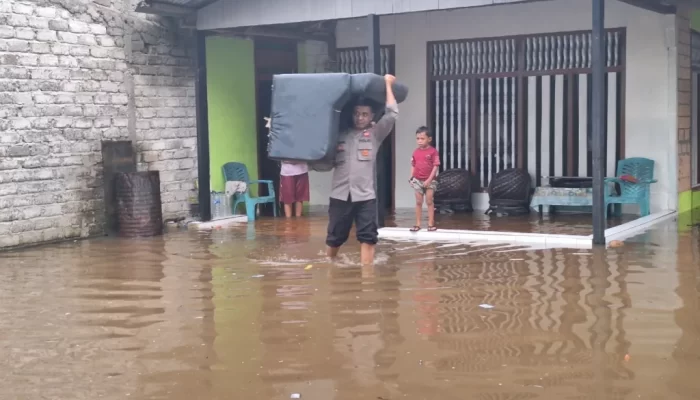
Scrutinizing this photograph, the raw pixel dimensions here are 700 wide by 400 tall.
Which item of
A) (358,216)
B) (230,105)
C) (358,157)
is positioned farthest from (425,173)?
(230,105)

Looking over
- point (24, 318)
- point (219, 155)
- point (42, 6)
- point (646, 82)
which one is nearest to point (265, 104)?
point (219, 155)

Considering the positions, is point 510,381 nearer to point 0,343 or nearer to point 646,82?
point 0,343

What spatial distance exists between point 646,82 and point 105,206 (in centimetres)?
726

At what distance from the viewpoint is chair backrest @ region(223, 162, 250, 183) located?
44.1ft

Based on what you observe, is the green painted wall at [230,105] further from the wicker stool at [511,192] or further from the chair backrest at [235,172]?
the wicker stool at [511,192]

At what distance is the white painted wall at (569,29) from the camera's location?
1230cm

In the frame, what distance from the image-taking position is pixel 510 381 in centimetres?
470

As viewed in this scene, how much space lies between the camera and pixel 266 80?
14.2 metres

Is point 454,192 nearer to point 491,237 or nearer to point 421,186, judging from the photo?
point 421,186

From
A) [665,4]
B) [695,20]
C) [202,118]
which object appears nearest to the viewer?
[665,4]

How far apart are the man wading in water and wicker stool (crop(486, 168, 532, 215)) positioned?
17.2 feet

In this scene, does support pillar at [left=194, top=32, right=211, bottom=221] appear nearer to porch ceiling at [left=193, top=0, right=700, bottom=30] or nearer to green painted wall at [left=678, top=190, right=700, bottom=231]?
porch ceiling at [left=193, top=0, right=700, bottom=30]

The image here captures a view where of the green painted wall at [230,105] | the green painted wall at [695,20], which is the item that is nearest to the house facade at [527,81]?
the green painted wall at [695,20]

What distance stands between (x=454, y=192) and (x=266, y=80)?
133 inches
